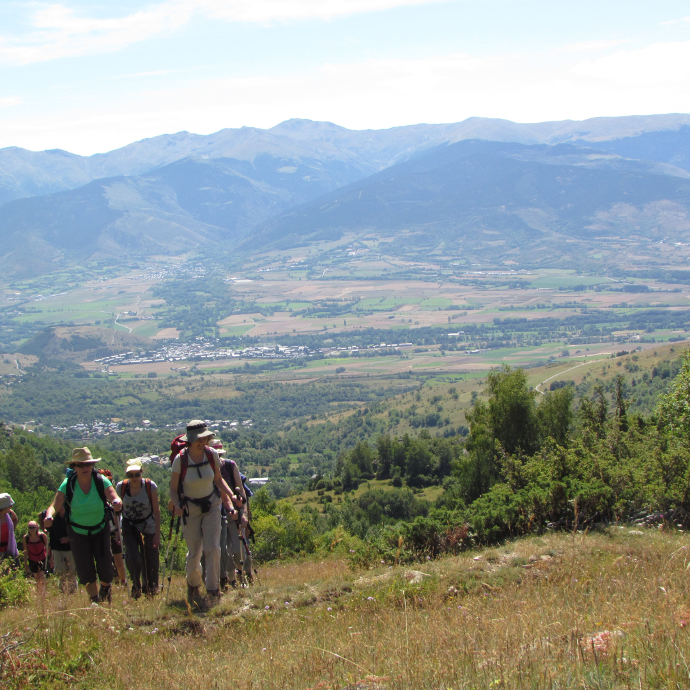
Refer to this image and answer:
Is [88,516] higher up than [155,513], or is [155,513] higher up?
[88,516]

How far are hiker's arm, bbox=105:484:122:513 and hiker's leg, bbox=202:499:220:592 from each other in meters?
0.88

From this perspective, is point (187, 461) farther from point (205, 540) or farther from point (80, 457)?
point (80, 457)

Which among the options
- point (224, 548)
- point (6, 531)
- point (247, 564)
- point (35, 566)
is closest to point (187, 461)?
point (224, 548)

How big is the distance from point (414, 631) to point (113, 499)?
3.55 metres

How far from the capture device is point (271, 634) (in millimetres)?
5184

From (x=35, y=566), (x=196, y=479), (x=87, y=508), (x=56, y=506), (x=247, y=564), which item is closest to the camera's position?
(x=196, y=479)

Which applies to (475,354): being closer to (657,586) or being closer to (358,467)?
(358,467)

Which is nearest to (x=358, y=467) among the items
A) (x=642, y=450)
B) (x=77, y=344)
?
(x=642, y=450)

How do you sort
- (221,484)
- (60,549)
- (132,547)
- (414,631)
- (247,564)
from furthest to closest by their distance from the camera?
(247,564) < (60,549) < (132,547) < (221,484) < (414,631)

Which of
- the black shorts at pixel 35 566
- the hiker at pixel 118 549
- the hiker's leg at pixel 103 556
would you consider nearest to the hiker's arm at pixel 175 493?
the hiker's leg at pixel 103 556

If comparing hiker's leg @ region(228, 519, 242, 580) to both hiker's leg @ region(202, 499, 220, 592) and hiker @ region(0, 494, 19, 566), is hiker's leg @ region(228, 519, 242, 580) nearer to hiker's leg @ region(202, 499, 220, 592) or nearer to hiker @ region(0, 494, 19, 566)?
hiker's leg @ region(202, 499, 220, 592)

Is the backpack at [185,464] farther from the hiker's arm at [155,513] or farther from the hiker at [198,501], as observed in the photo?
the hiker's arm at [155,513]

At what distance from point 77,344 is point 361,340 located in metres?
79.2

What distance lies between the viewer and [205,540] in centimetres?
650
